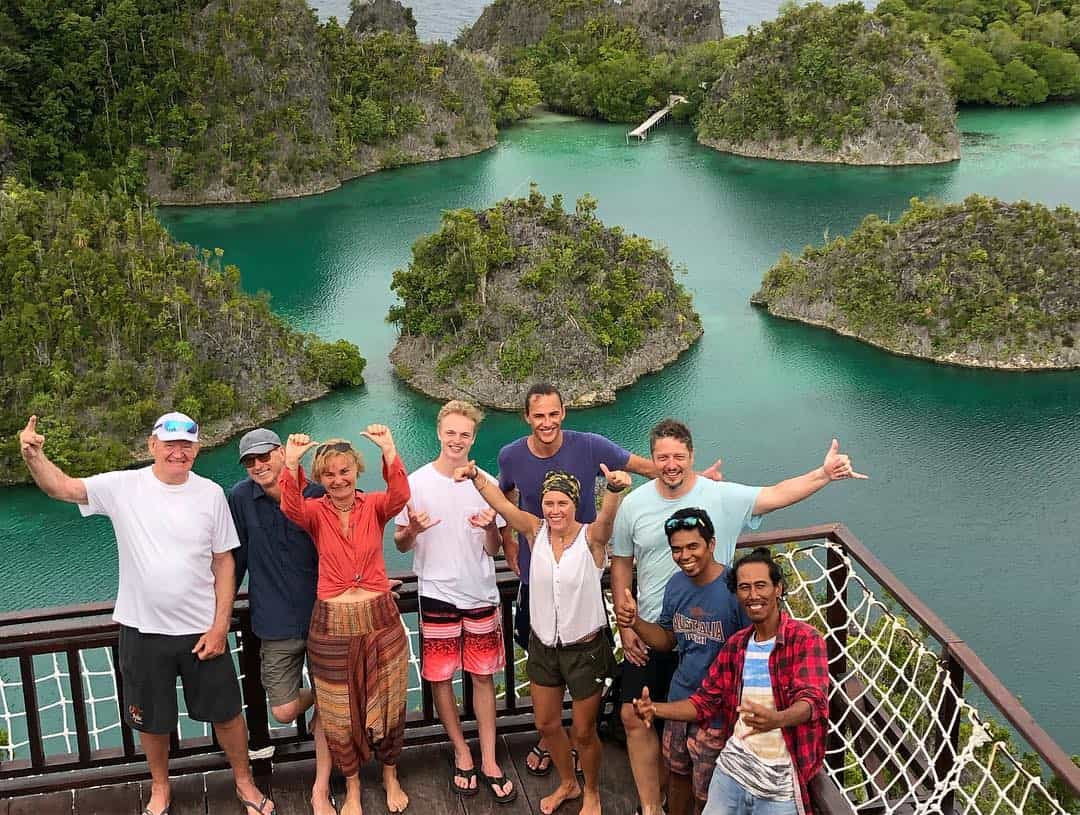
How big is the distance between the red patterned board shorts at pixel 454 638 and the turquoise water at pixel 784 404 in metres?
8.94

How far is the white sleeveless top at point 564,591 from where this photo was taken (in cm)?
450

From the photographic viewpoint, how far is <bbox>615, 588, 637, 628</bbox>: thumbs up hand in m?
4.51

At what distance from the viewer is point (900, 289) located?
2211cm

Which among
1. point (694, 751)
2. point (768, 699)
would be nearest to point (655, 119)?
point (694, 751)

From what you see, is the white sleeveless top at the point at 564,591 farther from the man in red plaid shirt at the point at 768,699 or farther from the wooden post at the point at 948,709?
the wooden post at the point at 948,709

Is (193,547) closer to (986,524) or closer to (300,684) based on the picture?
(300,684)

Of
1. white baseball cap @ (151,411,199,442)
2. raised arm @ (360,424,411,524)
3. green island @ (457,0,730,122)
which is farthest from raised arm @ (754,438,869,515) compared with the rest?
green island @ (457,0,730,122)

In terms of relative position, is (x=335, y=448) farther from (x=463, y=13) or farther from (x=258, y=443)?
(x=463, y=13)

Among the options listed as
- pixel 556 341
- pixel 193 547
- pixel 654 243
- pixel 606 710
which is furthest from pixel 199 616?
pixel 654 243

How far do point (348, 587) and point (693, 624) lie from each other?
47.6 inches

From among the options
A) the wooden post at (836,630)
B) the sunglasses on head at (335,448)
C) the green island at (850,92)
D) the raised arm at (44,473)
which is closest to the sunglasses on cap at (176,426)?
the raised arm at (44,473)

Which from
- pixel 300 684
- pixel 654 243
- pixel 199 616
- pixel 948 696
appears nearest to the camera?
pixel 948 696

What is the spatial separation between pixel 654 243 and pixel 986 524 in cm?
1327

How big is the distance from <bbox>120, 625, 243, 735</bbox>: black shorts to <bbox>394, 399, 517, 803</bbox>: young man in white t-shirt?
753 mm
